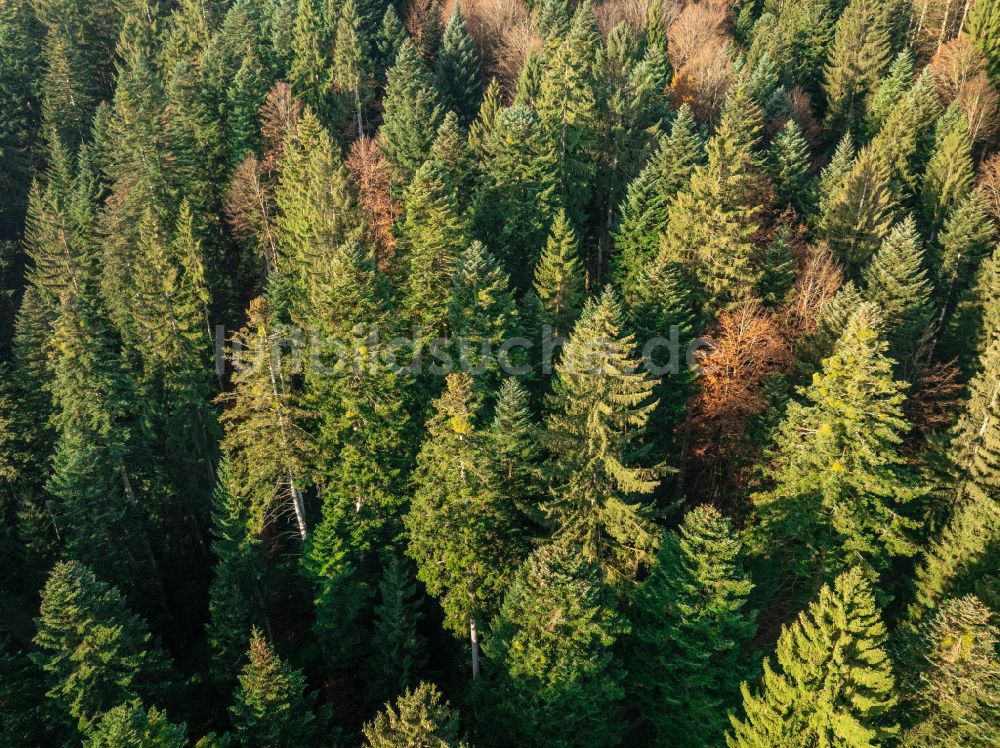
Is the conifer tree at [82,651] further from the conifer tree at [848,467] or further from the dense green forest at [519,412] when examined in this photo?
the conifer tree at [848,467]

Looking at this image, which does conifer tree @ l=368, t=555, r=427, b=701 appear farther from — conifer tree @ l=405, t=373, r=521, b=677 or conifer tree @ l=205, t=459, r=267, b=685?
conifer tree @ l=205, t=459, r=267, b=685

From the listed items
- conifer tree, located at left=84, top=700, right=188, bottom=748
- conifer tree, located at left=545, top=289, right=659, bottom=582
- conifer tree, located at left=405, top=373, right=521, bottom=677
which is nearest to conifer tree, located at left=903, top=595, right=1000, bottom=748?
conifer tree, located at left=545, top=289, right=659, bottom=582

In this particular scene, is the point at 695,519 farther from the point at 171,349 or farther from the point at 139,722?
the point at 171,349

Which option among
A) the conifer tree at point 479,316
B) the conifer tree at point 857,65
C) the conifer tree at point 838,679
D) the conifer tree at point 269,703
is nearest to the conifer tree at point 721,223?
the conifer tree at point 479,316

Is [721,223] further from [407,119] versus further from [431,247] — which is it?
[407,119]

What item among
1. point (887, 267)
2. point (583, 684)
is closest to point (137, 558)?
point (583, 684)
